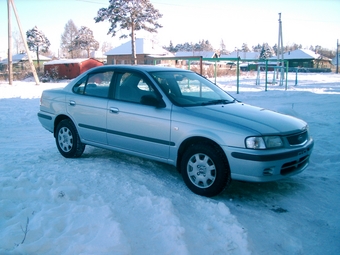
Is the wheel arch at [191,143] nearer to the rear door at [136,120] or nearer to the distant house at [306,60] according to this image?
the rear door at [136,120]

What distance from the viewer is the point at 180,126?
443cm

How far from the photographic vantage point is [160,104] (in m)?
4.65

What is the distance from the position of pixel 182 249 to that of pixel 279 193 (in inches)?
81.9

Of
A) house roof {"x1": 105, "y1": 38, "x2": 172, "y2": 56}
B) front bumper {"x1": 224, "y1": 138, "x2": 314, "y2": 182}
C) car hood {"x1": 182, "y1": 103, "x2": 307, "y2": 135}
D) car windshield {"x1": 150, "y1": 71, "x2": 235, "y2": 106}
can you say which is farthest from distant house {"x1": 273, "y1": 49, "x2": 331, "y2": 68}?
front bumper {"x1": 224, "y1": 138, "x2": 314, "y2": 182}

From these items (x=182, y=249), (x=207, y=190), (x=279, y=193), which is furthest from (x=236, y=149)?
(x=182, y=249)

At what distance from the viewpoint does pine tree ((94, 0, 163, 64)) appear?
3859cm

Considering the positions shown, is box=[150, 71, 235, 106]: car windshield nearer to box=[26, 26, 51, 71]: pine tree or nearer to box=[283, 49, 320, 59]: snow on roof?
box=[26, 26, 51, 71]: pine tree

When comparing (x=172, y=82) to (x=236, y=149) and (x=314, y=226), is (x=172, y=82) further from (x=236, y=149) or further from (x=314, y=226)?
(x=314, y=226)

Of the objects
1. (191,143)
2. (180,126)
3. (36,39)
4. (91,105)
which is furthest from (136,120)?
(36,39)

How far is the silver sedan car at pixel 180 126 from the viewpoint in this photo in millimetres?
4082

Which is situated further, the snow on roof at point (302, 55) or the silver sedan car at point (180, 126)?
the snow on roof at point (302, 55)

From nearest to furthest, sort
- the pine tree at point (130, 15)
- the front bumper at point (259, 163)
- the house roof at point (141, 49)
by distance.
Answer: the front bumper at point (259, 163) < the pine tree at point (130, 15) < the house roof at point (141, 49)

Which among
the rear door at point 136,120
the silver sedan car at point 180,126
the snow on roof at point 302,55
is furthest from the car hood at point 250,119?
the snow on roof at point 302,55

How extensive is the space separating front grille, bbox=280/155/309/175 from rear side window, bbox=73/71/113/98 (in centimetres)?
283
